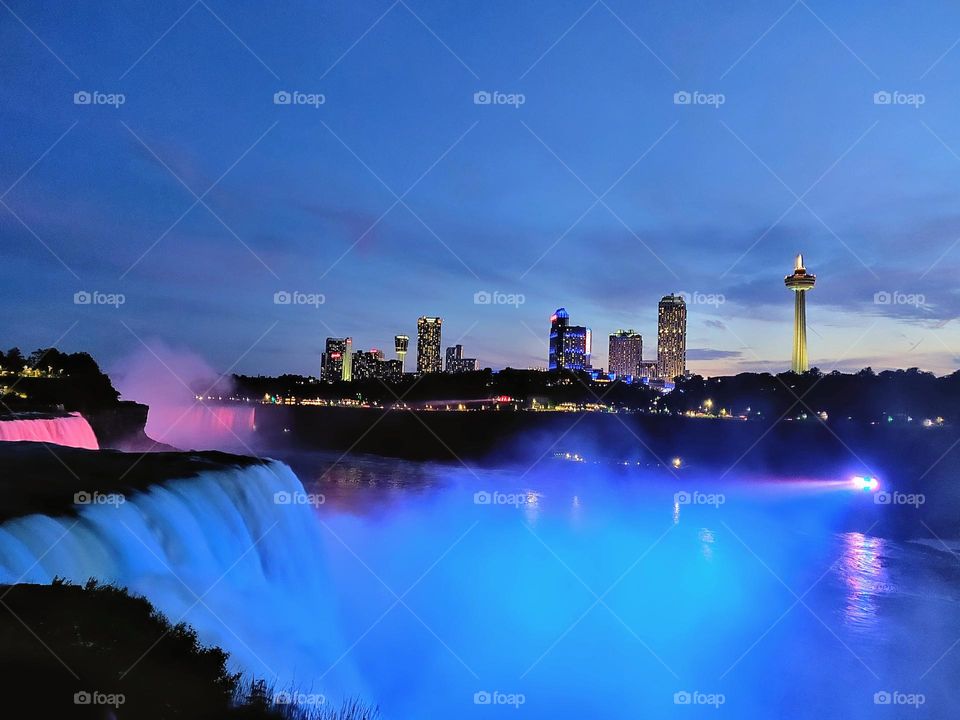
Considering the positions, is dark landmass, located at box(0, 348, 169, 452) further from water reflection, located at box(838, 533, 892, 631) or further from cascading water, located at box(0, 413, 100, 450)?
water reflection, located at box(838, 533, 892, 631)

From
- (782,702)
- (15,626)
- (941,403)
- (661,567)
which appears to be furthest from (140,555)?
(941,403)

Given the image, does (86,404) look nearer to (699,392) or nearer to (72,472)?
(72,472)

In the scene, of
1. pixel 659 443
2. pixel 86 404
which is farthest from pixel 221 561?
pixel 659 443

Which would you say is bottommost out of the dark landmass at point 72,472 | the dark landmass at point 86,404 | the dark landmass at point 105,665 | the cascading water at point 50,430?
the dark landmass at point 105,665

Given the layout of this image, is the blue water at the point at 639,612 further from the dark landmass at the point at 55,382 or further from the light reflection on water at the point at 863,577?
the dark landmass at the point at 55,382

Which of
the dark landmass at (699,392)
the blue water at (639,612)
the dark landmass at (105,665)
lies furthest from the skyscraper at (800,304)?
the dark landmass at (105,665)
